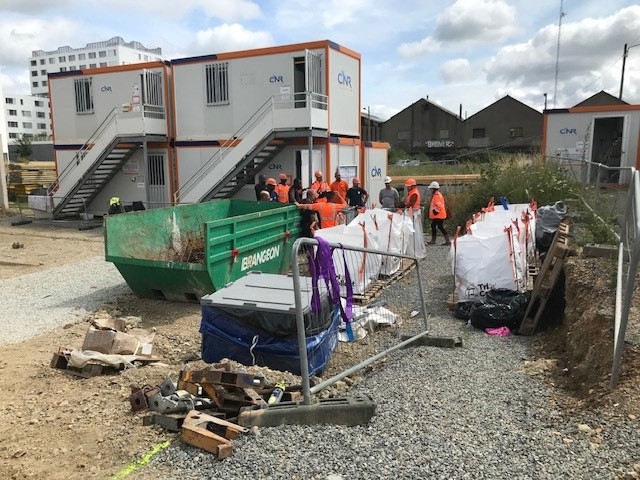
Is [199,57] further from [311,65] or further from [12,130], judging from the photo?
[12,130]

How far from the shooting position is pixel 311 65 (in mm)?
15602

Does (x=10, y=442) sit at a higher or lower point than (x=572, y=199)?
lower

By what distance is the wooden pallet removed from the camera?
671 centimetres

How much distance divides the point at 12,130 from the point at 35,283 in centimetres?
10401

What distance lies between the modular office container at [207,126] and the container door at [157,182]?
38 mm

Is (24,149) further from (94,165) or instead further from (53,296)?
(53,296)

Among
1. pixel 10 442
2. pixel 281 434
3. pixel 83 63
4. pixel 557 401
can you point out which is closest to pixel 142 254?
pixel 10 442

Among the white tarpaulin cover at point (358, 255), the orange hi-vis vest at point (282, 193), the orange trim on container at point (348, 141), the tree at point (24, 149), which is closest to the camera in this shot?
the white tarpaulin cover at point (358, 255)

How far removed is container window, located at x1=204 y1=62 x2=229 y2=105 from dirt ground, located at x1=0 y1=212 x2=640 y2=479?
1048 centimetres

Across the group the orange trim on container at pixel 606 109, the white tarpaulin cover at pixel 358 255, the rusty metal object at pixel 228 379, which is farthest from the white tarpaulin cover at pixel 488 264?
the orange trim on container at pixel 606 109

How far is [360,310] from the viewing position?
22.5ft

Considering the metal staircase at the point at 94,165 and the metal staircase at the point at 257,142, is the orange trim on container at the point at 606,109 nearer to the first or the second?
the metal staircase at the point at 257,142

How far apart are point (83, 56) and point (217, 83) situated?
115 m

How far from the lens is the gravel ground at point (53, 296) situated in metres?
7.45
